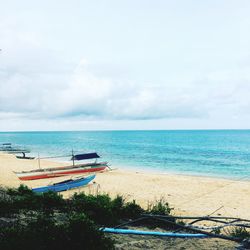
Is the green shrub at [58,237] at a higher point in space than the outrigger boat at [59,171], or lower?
higher

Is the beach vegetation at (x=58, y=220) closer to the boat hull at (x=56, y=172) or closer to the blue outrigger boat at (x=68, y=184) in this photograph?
the blue outrigger boat at (x=68, y=184)

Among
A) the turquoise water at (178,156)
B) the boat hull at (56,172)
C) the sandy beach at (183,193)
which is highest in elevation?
the boat hull at (56,172)

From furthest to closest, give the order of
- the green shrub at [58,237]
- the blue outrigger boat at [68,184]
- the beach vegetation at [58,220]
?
the blue outrigger boat at [68,184] → the beach vegetation at [58,220] → the green shrub at [58,237]

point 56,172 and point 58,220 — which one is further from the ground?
point 58,220

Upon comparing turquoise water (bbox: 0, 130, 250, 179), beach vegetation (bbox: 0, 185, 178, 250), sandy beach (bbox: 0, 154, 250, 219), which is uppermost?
beach vegetation (bbox: 0, 185, 178, 250)

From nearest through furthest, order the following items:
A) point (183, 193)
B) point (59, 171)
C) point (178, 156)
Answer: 1. point (183, 193)
2. point (59, 171)
3. point (178, 156)

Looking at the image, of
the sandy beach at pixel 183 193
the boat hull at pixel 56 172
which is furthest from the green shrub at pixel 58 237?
the boat hull at pixel 56 172

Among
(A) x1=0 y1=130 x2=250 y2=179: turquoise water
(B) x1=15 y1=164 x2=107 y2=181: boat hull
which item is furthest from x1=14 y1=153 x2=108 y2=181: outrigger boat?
(A) x1=0 y1=130 x2=250 y2=179: turquoise water

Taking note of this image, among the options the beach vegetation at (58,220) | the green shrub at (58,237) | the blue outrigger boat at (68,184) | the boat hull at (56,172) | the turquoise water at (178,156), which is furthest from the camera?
the turquoise water at (178,156)

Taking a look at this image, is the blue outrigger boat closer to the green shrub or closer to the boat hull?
the boat hull

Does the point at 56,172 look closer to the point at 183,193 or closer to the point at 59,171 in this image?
the point at 59,171

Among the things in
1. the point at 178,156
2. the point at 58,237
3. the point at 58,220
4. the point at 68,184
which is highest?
the point at 58,237

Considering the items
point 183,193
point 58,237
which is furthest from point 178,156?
point 58,237

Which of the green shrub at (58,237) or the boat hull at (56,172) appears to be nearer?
the green shrub at (58,237)
